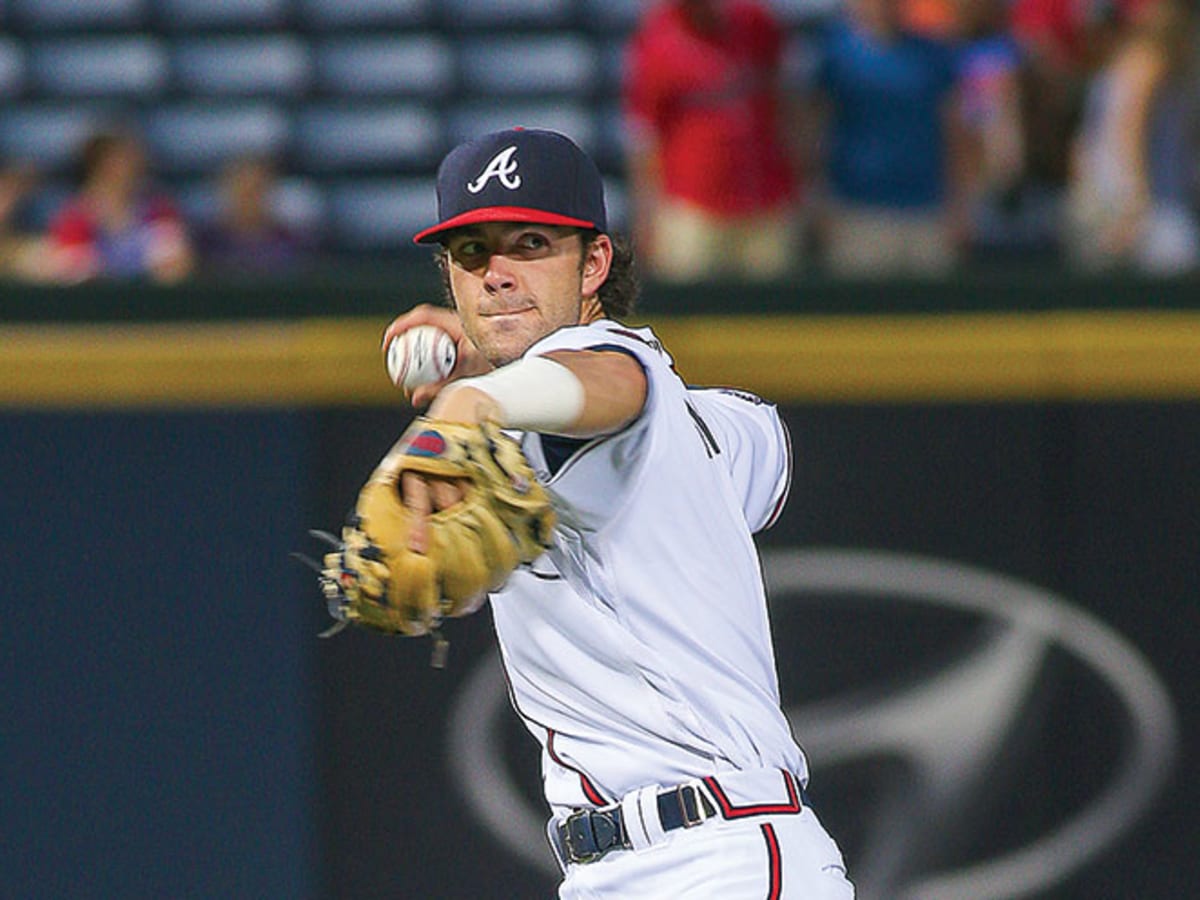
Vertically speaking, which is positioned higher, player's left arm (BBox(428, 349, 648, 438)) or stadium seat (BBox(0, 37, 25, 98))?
stadium seat (BBox(0, 37, 25, 98))

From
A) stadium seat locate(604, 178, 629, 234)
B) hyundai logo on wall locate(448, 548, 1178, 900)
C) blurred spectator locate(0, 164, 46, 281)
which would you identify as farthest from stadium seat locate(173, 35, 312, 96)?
hyundai logo on wall locate(448, 548, 1178, 900)

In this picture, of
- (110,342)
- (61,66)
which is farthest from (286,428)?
(61,66)

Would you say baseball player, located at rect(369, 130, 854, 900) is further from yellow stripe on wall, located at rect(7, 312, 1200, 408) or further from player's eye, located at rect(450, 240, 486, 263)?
yellow stripe on wall, located at rect(7, 312, 1200, 408)

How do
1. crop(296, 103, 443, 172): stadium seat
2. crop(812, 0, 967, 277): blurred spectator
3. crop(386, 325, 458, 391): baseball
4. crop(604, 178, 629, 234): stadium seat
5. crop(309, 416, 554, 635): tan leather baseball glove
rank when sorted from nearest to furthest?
crop(309, 416, 554, 635): tan leather baseball glove, crop(386, 325, 458, 391): baseball, crop(812, 0, 967, 277): blurred spectator, crop(604, 178, 629, 234): stadium seat, crop(296, 103, 443, 172): stadium seat

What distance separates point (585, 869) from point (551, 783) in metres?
0.14

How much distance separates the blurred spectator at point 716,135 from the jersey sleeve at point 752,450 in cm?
350

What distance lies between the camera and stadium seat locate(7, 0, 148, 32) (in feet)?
29.5

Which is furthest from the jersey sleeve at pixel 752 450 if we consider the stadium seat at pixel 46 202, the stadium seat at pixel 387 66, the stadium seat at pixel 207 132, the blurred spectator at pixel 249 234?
the stadium seat at pixel 387 66

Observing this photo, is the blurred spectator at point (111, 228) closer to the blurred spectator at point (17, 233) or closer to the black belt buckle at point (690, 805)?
the blurred spectator at point (17, 233)

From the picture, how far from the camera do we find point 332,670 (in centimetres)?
563

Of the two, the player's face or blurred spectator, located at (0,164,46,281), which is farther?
blurred spectator, located at (0,164,46,281)

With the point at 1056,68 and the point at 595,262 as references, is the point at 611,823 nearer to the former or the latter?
the point at 595,262

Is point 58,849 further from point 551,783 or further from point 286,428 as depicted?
point 551,783

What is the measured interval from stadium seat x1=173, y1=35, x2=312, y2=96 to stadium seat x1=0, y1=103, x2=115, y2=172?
1.48 ft
